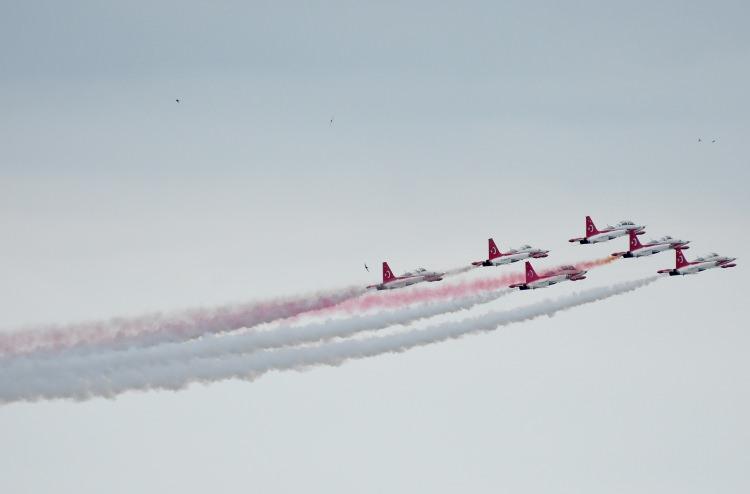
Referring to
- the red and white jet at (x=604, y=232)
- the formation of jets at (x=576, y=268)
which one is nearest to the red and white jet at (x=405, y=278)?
the formation of jets at (x=576, y=268)

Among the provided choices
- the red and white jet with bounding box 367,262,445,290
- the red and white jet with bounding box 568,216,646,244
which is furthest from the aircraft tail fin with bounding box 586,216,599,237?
the red and white jet with bounding box 367,262,445,290

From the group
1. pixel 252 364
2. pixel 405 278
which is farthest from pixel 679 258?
pixel 252 364

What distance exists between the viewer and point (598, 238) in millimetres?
155875

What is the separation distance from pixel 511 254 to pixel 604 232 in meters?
9.63

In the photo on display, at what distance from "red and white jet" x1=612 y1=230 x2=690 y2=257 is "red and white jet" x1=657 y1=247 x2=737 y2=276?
28.4 inches

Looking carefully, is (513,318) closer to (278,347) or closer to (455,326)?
(455,326)

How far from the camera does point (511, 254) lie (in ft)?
503

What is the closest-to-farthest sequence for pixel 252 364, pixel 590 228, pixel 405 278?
pixel 252 364
pixel 405 278
pixel 590 228

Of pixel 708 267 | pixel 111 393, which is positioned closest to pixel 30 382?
pixel 111 393

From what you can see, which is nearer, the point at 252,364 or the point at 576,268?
the point at 252,364

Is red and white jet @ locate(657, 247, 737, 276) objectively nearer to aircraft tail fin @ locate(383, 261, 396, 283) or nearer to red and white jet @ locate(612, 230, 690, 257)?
red and white jet @ locate(612, 230, 690, 257)

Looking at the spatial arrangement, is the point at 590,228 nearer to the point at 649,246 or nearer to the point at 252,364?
the point at 649,246

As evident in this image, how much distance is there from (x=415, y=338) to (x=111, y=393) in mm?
32789

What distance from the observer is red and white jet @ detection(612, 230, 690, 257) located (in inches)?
6144
